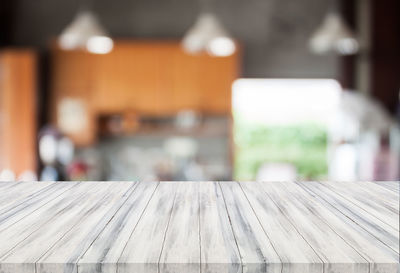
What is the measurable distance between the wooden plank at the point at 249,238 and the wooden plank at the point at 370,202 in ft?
1.07

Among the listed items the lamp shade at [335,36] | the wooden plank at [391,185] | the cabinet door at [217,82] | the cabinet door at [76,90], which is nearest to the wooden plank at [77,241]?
the wooden plank at [391,185]

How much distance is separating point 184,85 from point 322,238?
18.8 feet

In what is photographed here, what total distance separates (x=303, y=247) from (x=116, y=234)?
414 mm

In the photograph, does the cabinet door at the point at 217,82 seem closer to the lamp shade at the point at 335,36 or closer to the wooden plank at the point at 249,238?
the lamp shade at the point at 335,36

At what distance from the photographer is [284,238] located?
1.09 metres

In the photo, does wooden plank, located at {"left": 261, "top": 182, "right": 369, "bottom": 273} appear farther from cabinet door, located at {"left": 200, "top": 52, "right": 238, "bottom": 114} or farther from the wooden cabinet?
the wooden cabinet

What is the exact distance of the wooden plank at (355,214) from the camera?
1122mm

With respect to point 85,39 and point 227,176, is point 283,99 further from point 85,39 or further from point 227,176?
point 85,39

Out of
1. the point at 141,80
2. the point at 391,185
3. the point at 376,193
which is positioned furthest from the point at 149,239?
the point at 141,80

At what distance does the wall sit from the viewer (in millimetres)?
7172

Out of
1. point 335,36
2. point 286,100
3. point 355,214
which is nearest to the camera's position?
point 355,214

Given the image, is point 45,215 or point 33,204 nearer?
point 45,215

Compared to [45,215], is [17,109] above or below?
above

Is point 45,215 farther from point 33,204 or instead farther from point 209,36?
point 209,36
